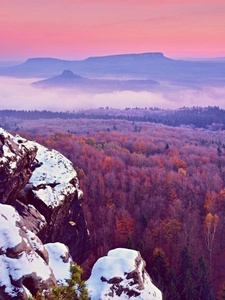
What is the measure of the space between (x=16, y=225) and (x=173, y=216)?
2249 inches

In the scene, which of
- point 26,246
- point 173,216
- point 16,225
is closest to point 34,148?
point 16,225

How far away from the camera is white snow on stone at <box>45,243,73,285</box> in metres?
19.7

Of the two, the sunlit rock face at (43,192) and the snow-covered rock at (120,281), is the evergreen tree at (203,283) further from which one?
the snow-covered rock at (120,281)

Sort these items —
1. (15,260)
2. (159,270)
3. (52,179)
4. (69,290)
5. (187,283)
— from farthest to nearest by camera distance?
(159,270)
(187,283)
(52,179)
(15,260)
(69,290)

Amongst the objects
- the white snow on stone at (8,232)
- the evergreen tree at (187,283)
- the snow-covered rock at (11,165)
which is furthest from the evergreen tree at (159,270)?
the white snow on stone at (8,232)

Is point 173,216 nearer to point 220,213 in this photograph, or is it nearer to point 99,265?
point 220,213

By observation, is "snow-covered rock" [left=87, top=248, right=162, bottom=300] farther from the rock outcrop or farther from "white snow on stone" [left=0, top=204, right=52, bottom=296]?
"white snow on stone" [left=0, top=204, right=52, bottom=296]

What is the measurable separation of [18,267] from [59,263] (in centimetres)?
655

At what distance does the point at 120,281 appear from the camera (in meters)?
19.9

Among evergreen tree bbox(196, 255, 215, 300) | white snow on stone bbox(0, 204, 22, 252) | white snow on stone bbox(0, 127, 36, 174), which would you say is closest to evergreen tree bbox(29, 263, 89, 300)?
white snow on stone bbox(0, 204, 22, 252)

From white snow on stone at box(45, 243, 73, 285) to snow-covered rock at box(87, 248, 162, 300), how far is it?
65.6 inches

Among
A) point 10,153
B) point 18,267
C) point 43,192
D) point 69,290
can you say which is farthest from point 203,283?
point 69,290

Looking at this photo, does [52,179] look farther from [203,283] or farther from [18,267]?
[203,283]

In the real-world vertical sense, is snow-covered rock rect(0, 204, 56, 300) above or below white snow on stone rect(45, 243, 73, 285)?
above
